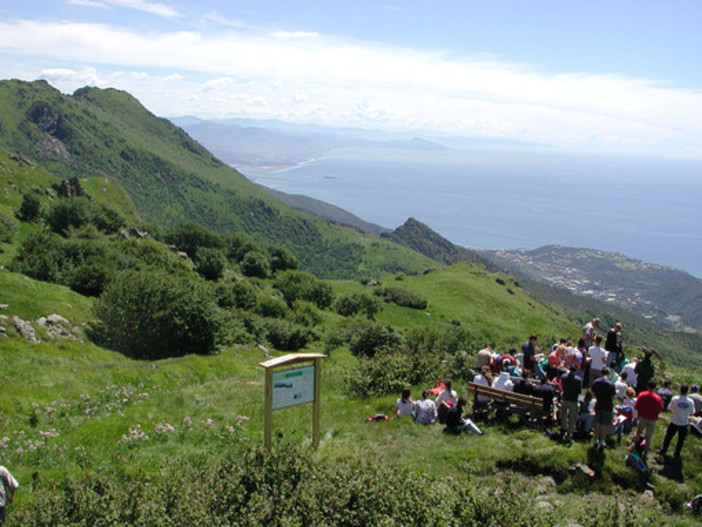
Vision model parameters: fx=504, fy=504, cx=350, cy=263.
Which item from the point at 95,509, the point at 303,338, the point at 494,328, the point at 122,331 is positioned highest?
the point at 95,509

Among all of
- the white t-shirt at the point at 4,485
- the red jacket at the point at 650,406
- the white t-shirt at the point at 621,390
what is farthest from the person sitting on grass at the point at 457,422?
the white t-shirt at the point at 4,485

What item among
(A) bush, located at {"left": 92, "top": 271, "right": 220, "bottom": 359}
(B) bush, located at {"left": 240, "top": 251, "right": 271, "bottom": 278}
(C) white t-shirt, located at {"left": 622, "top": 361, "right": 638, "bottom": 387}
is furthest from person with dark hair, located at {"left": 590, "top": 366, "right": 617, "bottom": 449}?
(B) bush, located at {"left": 240, "top": 251, "right": 271, "bottom": 278}

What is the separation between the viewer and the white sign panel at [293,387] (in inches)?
439

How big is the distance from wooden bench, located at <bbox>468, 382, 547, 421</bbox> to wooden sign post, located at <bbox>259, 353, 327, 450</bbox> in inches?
203

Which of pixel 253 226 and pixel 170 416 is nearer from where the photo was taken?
pixel 170 416

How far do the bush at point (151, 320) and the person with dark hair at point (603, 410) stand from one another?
2201cm

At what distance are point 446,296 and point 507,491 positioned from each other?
74.0 meters

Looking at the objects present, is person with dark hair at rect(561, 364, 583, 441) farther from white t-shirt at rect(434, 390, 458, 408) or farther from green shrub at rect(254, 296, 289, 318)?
green shrub at rect(254, 296, 289, 318)

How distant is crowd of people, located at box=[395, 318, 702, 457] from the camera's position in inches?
488

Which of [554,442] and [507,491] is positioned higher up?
[507,491]

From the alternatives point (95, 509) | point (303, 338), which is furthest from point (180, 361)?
point (303, 338)

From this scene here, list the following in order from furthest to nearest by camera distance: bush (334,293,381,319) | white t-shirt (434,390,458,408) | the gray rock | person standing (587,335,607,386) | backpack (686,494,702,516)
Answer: bush (334,293,381,319), the gray rock, person standing (587,335,607,386), white t-shirt (434,390,458,408), backpack (686,494,702,516)

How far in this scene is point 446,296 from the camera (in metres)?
81.9

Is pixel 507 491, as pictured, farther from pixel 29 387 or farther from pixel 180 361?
pixel 180 361
